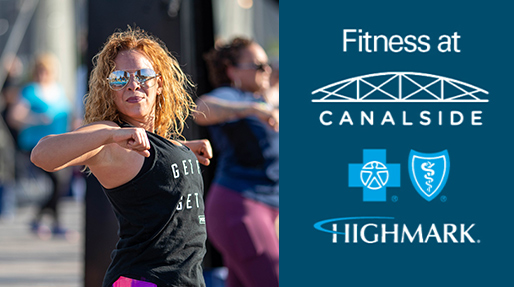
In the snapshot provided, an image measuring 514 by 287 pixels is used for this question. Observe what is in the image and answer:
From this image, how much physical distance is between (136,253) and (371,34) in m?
0.90

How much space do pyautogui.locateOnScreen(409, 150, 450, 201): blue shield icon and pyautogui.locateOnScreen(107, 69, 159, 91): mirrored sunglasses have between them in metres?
0.78

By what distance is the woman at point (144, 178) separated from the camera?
2359 mm

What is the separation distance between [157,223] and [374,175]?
2.03ft

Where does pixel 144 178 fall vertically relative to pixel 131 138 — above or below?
below

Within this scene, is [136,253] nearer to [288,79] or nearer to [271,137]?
[288,79]

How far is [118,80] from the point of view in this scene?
7.91ft

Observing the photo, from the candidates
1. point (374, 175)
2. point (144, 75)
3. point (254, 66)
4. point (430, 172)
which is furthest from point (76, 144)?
point (254, 66)

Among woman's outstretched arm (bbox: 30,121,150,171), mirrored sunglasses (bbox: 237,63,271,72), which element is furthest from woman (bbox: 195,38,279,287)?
woman's outstretched arm (bbox: 30,121,150,171)

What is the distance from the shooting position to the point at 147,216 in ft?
7.82

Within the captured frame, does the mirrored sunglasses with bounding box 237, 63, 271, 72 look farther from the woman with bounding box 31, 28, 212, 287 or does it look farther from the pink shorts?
the pink shorts

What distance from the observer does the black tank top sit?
2373mm

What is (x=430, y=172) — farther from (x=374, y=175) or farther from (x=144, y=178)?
(x=144, y=178)

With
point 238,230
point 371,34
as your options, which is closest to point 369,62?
point 371,34

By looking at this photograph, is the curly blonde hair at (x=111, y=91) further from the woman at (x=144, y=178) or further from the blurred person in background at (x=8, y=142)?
the blurred person in background at (x=8, y=142)
